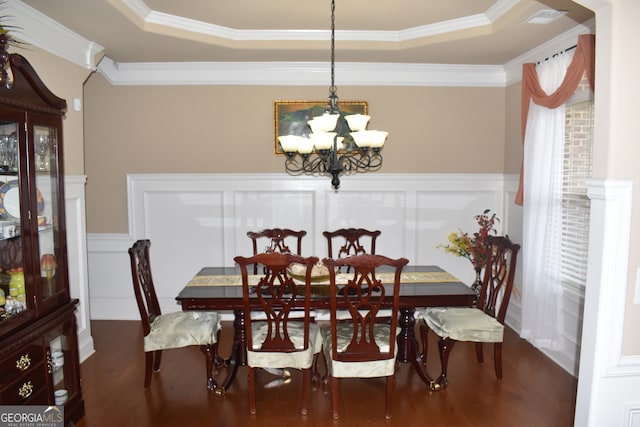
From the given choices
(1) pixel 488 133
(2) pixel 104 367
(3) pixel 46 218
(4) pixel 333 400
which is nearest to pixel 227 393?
(4) pixel 333 400

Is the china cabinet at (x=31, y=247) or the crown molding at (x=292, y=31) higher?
the crown molding at (x=292, y=31)

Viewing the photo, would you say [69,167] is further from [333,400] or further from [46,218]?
[333,400]

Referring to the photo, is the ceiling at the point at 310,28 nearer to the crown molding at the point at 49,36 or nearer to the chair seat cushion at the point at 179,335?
the crown molding at the point at 49,36

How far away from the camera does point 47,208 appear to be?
2811 millimetres

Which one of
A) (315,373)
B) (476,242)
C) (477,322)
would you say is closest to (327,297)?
(315,373)

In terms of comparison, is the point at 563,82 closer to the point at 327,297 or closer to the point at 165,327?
the point at 327,297

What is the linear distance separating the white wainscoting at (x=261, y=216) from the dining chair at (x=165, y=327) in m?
1.31

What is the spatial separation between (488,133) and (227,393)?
3514 mm

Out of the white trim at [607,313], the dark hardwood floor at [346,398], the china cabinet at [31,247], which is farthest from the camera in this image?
the dark hardwood floor at [346,398]

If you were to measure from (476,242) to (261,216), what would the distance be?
2118 mm

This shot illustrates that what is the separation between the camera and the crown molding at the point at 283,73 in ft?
15.1

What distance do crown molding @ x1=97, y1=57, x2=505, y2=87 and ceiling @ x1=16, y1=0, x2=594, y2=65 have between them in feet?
0.42

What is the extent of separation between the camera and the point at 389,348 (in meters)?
2.98

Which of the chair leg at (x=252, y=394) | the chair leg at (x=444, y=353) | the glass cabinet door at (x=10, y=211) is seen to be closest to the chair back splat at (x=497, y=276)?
the chair leg at (x=444, y=353)
